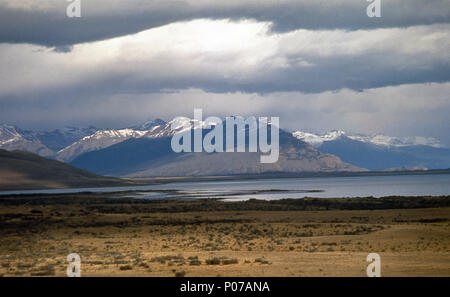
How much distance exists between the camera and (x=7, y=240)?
57250 mm

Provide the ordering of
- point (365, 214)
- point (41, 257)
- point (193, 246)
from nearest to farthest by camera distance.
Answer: point (41, 257) < point (193, 246) < point (365, 214)

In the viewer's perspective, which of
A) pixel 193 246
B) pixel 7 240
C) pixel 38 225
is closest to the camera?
pixel 193 246

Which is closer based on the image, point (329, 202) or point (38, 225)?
point (38, 225)

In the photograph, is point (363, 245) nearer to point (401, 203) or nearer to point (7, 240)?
point (7, 240)

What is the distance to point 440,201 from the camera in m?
101

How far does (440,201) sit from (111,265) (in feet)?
260
